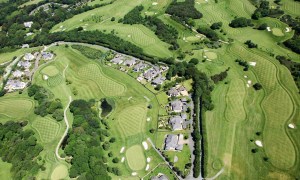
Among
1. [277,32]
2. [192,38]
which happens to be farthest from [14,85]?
[277,32]

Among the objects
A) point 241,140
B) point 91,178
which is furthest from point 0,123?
point 241,140

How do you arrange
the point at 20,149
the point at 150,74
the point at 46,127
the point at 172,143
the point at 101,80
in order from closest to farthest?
the point at 172,143 < the point at 20,149 < the point at 46,127 < the point at 150,74 < the point at 101,80

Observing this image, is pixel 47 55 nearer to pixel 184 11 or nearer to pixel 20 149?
pixel 20 149

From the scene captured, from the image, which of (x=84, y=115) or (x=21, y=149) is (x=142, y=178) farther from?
(x=21, y=149)

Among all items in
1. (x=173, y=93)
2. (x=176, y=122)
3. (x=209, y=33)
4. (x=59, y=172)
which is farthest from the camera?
(x=209, y=33)

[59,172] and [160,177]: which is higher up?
[160,177]

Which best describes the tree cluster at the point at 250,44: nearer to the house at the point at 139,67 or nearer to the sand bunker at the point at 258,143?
the house at the point at 139,67

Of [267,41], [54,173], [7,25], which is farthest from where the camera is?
[7,25]

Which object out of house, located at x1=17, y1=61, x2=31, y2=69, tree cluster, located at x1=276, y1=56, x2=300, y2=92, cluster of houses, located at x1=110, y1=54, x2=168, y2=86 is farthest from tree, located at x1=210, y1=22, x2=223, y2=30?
house, located at x1=17, y1=61, x2=31, y2=69

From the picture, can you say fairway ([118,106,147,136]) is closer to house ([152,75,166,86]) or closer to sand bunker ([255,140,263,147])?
Result: house ([152,75,166,86])
